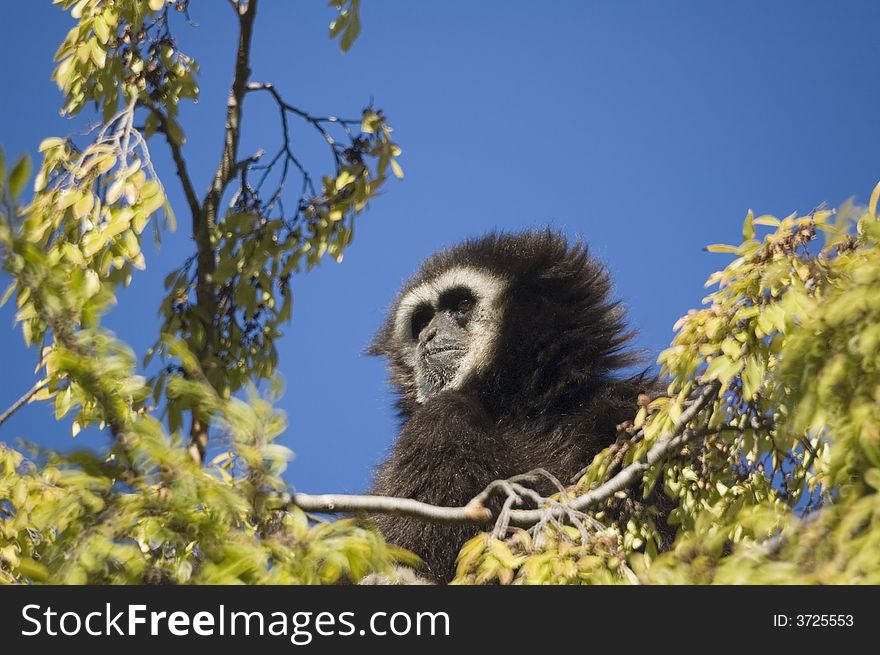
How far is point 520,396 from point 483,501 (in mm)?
3734

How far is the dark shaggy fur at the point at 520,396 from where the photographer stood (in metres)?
6.73

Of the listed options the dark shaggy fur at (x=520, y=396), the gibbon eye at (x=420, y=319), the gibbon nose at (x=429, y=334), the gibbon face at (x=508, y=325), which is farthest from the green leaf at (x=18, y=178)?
the gibbon eye at (x=420, y=319)

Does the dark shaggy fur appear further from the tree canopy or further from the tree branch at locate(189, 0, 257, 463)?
the tree branch at locate(189, 0, 257, 463)

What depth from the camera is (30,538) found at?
5438 millimetres

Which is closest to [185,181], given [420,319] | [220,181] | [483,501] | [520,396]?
[220,181]

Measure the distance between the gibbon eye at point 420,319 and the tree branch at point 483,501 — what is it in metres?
4.61

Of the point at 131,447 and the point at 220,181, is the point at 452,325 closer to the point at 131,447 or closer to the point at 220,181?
the point at 220,181

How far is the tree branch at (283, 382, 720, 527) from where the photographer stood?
3.68m

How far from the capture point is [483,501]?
13.8 ft

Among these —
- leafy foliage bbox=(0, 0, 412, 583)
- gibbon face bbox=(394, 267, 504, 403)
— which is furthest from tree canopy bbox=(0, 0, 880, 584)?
gibbon face bbox=(394, 267, 504, 403)

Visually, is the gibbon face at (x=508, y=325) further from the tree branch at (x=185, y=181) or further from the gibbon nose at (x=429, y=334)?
the tree branch at (x=185, y=181)

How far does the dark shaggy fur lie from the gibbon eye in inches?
9.9

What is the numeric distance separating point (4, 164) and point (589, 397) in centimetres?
559

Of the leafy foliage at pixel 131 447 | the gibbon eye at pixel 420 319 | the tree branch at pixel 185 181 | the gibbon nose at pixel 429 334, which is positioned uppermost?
the gibbon eye at pixel 420 319
